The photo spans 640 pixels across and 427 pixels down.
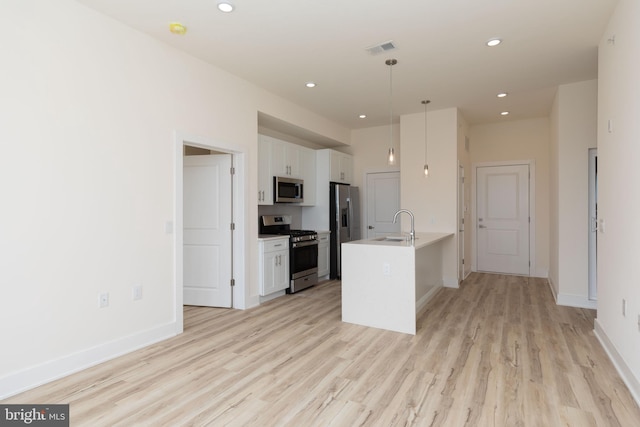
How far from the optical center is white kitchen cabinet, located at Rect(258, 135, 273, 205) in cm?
490

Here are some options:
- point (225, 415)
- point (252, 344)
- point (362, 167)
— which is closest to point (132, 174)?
point (252, 344)

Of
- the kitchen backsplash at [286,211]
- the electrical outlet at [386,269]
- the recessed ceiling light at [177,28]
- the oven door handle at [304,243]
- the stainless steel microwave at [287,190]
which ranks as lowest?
the electrical outlet at [386,269]

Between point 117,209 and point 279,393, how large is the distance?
1.98 meters

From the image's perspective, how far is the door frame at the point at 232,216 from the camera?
348cm

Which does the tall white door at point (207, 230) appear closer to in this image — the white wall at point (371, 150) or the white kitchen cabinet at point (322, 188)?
the white kitchen cabinet at point (322, 188)

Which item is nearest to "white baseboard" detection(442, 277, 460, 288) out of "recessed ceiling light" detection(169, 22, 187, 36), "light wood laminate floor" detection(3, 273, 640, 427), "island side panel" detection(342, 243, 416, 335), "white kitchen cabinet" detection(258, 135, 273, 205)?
"light wood laminate floor" detection(3, 273, 640, 427)

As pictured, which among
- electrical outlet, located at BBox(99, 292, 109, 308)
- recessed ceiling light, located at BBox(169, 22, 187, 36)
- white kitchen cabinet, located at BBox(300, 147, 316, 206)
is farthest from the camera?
white kitchen cabinet, located at BBox(300, 147, 316, 206)

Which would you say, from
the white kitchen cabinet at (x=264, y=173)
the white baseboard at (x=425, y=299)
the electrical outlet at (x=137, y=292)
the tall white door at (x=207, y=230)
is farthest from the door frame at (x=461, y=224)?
the electrical outlet at (x=137, y=292)

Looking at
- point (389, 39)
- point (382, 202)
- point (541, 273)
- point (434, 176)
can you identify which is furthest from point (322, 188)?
point (541, 273)

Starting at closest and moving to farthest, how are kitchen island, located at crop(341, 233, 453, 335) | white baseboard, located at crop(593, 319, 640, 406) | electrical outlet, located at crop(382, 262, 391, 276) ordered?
white baseboard, located at crop(593, 319, 640, 406), kitchen island, located at crop(341, 233, 453, 335), electrical outlet, located at crop(382, 262, 391, 276)

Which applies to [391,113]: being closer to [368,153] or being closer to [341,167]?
[368,153]

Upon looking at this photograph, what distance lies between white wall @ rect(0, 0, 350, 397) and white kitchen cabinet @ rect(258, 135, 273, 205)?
4.06 feet

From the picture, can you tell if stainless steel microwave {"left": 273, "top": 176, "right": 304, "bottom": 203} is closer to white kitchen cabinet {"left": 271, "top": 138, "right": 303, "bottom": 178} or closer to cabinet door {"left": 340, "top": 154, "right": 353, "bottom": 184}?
white kitchen cabinet {"left": 271, "top": 138, "right": 303, "bottom": 178}

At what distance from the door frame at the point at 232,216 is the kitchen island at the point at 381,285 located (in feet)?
4.25
